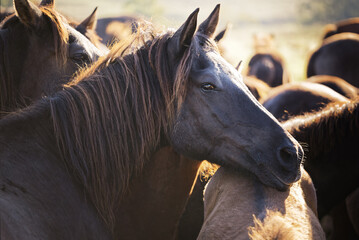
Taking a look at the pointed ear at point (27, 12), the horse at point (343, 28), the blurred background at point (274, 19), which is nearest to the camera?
the pointed ear at point (27, 12)

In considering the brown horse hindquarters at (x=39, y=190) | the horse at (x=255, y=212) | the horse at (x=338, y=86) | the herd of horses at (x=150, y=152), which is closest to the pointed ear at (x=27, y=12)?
the herd of horses at (x=150, y=152)

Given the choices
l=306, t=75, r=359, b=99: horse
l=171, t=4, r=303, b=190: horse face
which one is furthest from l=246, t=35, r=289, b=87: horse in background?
l=171, t=4, r=303, b=190: horse face

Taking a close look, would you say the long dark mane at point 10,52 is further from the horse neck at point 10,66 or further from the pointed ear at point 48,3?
the pointed ear at point 48,3

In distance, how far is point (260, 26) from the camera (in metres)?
39.5

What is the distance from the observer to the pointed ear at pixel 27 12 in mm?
2572

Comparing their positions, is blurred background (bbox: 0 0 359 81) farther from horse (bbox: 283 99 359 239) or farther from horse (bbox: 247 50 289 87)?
horse (bbox: 283 99 359 239)

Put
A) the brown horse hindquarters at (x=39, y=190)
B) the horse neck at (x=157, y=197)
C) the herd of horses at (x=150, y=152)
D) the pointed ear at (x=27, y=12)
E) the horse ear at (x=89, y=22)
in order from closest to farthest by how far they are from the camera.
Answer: the brown horse hindquarters at (x=39, y=190), the herd of horses at (x=150, y=152), the horse neck at (x=157, y=197), the pointed ear at (x=27, y=12), the horse ear at (x=89, y=22)

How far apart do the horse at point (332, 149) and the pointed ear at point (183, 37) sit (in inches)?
48.7

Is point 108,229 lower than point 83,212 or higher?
lower

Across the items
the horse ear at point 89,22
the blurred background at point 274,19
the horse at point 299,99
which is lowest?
the horse at point 299,99

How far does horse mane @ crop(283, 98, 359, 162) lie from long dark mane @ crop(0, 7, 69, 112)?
180 cm

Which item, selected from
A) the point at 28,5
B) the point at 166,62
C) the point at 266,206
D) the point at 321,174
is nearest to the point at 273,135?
the point at 266,206

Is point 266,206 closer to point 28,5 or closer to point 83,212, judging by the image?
point 83,212

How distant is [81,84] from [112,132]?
33cm
